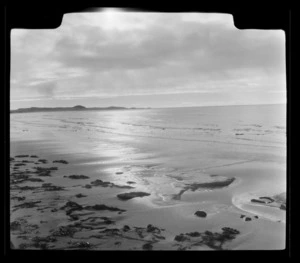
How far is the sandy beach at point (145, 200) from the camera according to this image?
2.40 meters

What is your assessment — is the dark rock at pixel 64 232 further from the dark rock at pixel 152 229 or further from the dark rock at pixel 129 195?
the dark rock at pixel 129 195

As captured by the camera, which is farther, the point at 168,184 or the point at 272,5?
the point at 168,184

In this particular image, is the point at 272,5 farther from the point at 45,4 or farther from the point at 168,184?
the point at 168,184

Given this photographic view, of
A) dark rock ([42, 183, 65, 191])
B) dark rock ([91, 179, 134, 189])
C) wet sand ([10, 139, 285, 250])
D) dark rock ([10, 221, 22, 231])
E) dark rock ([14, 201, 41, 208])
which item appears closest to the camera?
wet sand ([10, 139, 285, 250])

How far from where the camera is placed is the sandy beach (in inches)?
94.7

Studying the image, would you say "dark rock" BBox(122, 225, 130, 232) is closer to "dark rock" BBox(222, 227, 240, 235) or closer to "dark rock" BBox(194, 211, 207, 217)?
"dark rock" BBox(194, 211, 207, 217)

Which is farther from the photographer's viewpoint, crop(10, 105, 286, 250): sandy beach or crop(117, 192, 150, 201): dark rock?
crop(117, 192, 150, 201): dark rock

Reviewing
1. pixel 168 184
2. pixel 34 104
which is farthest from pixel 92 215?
pixel 34 104

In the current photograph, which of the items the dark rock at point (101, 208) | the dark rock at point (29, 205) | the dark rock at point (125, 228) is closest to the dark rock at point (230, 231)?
the dark rock at point (125, 228)

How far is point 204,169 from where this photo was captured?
4.67 metres

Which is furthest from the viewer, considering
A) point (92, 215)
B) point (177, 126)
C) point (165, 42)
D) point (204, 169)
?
point (165, 42)

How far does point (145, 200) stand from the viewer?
316 cm

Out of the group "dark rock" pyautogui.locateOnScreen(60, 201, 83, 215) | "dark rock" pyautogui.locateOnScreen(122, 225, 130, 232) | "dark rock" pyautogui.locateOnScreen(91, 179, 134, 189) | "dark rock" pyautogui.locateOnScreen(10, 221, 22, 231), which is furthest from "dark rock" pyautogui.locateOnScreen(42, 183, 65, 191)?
"dark rock" pyautogui.locateOnScreen(122, 225, 130, 232)
